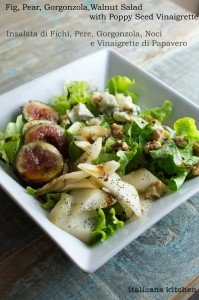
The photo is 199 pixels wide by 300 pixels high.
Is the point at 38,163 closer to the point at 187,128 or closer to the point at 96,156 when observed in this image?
the point at 96,156

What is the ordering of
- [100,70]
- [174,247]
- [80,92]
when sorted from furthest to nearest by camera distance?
[100,70], [80,92], [174,247]

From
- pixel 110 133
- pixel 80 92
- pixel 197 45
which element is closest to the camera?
pixel 110 133

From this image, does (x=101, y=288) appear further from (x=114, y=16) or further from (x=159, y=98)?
(x=114, y=16)

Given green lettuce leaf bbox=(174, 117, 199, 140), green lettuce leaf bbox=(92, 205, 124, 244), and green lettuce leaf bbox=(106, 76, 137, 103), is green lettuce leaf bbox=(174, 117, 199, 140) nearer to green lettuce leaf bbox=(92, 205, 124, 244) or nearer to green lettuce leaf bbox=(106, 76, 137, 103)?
green lettuce leaf bbox=(106, 76, 137, 103)

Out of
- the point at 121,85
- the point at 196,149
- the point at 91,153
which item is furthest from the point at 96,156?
the point at 121,85

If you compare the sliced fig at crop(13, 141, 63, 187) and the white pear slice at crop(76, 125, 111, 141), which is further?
the white pear slice at crop(76, 125, 111, 141)

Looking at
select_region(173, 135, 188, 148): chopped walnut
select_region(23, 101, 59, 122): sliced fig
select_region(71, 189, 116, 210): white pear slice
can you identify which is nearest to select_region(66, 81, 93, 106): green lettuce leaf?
select_region(23, 101, 59, 122): sliced fig

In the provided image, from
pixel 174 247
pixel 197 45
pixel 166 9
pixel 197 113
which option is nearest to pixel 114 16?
pixel 166 9
